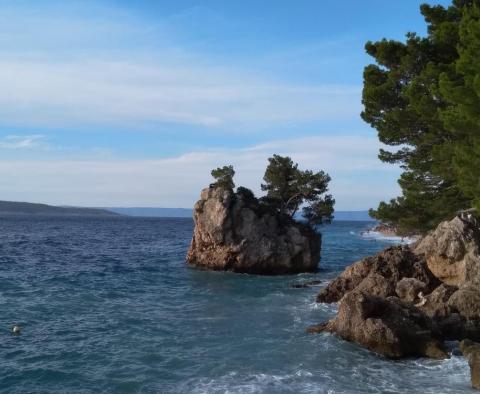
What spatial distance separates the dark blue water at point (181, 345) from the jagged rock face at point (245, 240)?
8040 mm

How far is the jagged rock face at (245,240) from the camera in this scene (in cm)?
4741

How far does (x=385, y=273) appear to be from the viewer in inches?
1231

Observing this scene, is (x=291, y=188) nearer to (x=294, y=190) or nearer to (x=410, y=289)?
(x=294, y=190)

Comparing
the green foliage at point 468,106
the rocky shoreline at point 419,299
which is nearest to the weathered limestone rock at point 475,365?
the rocky shoreline at point 419,299

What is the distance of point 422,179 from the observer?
33219mm

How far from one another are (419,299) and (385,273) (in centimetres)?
554

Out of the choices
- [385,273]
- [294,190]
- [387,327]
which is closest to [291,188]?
[294,190]

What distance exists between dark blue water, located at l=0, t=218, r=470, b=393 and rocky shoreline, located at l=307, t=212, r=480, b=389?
2.41 ft

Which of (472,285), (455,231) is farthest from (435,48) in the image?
(472,285)

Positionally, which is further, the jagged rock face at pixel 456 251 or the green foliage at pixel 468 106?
the jagged rock face at pixel 456 251

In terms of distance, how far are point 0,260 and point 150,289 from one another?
2066 cm

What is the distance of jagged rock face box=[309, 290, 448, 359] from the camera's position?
64.5 ft

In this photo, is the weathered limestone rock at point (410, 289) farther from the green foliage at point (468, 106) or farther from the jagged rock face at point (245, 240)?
the jagged rock face at point (245, 240)

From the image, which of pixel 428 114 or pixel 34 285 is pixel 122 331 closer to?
pixel 34 285
